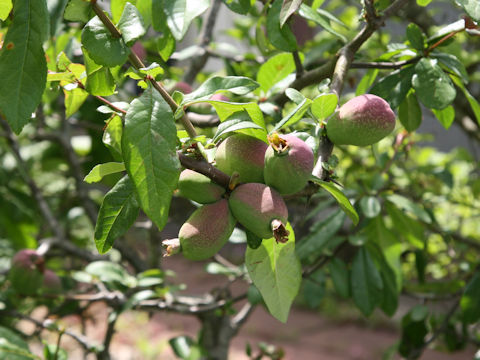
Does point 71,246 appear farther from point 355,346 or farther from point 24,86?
point 355,346

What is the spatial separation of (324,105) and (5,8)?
0.30 m

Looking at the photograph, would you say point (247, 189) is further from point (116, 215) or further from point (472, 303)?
point (472, 303)

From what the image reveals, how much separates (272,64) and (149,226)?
609 millimetres

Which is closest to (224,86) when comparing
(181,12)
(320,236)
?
(181,12)

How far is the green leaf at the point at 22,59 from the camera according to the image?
0.38m

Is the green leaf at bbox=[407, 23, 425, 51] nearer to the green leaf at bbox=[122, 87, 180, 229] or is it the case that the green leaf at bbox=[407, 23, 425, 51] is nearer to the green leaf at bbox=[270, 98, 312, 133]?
the green leaf at bbox=[270, 98, 312, 133]

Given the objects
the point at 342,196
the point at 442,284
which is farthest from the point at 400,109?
the point at 442,284

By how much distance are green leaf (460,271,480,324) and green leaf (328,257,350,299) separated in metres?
0.22

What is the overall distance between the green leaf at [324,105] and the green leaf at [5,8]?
0.92ft

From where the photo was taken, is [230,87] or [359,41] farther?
[359,41]

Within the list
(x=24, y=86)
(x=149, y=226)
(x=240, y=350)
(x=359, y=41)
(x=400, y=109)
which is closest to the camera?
(x=24, y=86)

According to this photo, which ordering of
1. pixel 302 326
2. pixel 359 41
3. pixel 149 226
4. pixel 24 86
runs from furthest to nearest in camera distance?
1. pixel 302 326
2. pixel 149 226
3. pixel 359 41
4. pixel 24 86

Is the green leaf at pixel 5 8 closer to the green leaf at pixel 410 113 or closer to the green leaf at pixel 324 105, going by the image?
the green leaf at pixel 324 105

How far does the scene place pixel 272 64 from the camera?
723 millimetres
